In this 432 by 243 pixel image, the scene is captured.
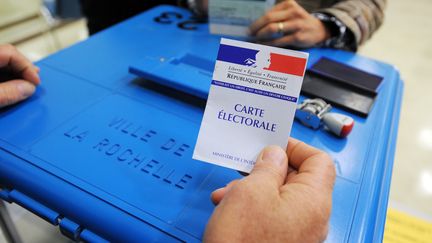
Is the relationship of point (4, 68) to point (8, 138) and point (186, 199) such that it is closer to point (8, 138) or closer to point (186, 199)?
point (8, 138)

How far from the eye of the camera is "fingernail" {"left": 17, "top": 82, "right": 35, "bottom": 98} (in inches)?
21.3

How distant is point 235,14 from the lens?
2.53 ft

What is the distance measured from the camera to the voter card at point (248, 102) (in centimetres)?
35

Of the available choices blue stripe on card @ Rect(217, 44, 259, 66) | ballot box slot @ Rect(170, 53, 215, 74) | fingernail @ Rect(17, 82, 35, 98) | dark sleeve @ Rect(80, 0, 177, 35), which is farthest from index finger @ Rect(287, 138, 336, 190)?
dark sleeve @ Rect(80, 0, 177, 35)

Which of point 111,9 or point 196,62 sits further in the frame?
point 111,9

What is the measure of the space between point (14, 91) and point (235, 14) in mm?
485

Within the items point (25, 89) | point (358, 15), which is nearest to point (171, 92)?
point (25, 89)

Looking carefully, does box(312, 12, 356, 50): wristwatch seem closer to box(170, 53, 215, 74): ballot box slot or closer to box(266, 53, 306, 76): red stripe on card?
box(170, 53, 215, 74): ballot box slot

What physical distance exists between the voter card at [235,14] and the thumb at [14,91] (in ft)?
1.40

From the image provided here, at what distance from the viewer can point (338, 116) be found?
525mm

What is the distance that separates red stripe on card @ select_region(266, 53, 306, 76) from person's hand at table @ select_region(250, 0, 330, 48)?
1.37 ft

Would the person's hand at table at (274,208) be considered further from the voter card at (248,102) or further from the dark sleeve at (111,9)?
the dark sleeve at (111,9)

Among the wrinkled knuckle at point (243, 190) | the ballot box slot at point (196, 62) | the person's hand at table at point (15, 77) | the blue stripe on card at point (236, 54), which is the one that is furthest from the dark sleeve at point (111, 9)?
the wrinkled knuckle at point (243, 190)

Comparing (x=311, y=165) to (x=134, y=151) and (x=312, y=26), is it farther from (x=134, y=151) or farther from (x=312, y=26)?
(x=312, y=26)
